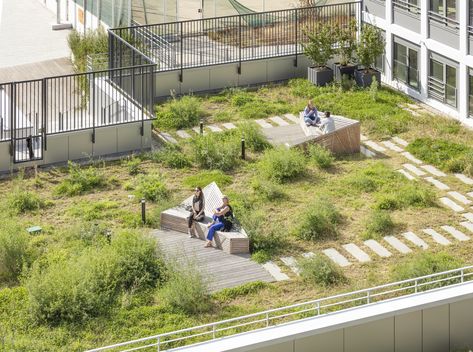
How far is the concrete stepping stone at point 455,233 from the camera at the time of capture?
22.6 metres

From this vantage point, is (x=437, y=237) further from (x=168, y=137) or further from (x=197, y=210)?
(x=168, y=137)

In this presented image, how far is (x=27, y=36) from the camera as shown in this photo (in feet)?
135

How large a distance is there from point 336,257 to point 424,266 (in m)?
2.11

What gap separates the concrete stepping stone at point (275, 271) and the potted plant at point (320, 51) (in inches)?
491

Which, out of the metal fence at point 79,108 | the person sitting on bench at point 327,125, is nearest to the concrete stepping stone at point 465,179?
the person sitting on bench at point 327,125

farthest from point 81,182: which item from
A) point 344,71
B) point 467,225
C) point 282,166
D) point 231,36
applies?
point 344,71

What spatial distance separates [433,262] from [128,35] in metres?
15.3

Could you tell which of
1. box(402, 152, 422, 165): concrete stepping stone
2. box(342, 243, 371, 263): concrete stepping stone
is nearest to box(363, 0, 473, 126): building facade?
box(402, 152, 422, 165): concrete stepping stone

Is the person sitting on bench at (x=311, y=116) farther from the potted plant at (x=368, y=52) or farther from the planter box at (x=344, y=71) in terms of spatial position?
the planter box at (x=344, y=71)

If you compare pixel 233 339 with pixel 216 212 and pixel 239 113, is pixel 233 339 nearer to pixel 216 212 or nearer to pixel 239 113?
pixel 216 212

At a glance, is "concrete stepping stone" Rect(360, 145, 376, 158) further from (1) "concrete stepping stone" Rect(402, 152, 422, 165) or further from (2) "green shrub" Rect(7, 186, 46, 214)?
(2) "green shrub" Rect(7, 186, 46, 214)

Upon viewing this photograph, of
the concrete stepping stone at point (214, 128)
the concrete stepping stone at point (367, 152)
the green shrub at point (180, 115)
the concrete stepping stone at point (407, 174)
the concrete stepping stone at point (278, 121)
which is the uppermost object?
the green shrub at point (180, 115)

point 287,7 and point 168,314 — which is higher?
point 287,7

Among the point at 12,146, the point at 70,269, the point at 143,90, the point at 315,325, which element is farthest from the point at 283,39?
the point at 315,325
